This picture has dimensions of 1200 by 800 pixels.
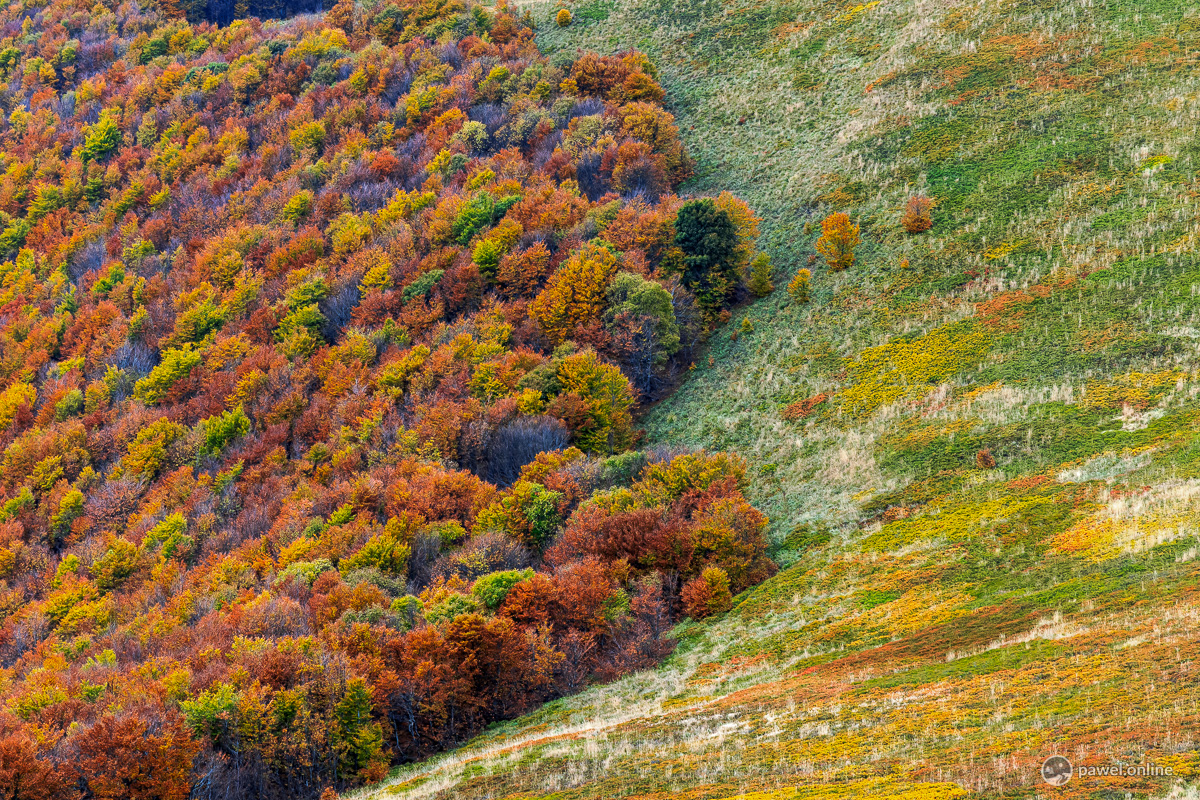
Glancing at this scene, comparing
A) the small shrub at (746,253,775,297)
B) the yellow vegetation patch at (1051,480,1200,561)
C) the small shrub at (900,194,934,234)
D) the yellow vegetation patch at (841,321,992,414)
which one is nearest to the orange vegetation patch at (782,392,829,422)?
the yellow vegetation patch at (841,321,992,414)

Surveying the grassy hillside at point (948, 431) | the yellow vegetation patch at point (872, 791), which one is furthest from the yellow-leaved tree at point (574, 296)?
the yellow vegetation patch at point (872, 791)

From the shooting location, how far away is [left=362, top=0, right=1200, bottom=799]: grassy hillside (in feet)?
63.4

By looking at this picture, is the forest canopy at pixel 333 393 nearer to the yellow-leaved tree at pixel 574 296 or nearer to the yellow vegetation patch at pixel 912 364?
the yellow-leaved tree at pixel 574 296

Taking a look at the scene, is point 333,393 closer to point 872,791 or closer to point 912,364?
point 912,364

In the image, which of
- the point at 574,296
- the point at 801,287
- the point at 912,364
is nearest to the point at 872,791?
the point at 912,364

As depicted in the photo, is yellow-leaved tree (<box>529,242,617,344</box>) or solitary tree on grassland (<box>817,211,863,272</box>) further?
yellow-leaved tree (<box>529,242,617,344</box>)

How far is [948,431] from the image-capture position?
38625 millimetres

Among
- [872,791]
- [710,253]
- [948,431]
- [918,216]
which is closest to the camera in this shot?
[872,791]

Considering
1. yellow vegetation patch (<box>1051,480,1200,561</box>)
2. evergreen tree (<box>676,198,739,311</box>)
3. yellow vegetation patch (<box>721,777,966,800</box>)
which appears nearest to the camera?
yellow vegetation patch (<box>721,777,966,800</box>)

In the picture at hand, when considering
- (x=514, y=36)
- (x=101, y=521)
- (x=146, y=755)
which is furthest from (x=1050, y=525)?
(x=514, y=36)

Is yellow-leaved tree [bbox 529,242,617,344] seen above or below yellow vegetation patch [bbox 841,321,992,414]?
above

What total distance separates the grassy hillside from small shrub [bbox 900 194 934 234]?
773 mm

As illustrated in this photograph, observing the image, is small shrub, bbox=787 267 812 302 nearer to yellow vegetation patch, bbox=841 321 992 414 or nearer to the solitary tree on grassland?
the solitary tree on grassland

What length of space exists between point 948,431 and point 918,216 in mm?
20041
